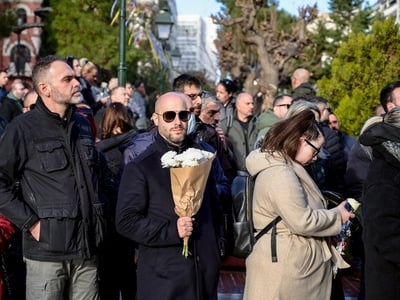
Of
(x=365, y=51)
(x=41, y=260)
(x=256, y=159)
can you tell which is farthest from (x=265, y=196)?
(x=365, y=51)

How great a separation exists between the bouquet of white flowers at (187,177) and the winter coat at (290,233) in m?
0.42

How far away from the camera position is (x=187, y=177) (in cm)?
489

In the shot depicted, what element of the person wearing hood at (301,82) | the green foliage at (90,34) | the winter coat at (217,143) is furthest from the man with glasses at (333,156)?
the green foliage at (90,34)

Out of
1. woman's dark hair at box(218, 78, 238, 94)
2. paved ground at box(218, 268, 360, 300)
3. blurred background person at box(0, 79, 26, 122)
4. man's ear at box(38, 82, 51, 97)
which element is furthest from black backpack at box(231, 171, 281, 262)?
blurred background person at box(0, 79, 26, 122)

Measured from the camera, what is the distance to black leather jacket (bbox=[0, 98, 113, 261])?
4.97m

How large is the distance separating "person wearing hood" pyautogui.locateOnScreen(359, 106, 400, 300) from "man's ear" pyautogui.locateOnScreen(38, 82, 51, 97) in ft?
6.73

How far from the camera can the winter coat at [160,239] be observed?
503cm

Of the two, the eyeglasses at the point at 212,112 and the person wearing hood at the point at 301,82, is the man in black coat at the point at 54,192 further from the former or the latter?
the person wearing hood at the point at 301,82

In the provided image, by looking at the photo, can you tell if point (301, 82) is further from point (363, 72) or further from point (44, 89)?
point (44, 89)

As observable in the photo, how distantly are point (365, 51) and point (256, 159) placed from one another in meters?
8.63

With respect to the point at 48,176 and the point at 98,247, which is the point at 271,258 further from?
the point at 48,176

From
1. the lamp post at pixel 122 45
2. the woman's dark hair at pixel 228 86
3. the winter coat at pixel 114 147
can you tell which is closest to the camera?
the winter coat at pixel 114 147

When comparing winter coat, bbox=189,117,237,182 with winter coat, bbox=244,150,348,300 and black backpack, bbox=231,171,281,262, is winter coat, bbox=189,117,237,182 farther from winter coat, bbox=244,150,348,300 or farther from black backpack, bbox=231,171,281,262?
winter coat, bbox=244,150,348,300

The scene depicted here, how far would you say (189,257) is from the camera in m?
5.09
